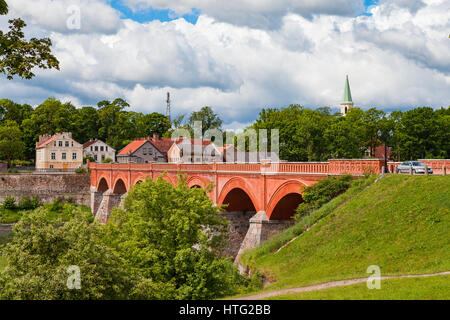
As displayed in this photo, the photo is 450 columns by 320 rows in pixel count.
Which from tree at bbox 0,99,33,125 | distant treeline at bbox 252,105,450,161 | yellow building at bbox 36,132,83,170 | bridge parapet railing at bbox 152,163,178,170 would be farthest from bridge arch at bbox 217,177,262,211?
tree at bbox 0,99,33,125

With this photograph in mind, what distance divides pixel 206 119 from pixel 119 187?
50.6m

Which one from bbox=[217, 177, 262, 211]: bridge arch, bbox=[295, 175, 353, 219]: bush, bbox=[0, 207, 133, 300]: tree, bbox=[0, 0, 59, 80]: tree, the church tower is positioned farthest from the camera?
the church tower

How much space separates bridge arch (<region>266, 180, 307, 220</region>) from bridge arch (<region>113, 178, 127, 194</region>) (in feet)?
119

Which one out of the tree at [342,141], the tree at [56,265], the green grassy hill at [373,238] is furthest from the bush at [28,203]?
the tree at [56,265]

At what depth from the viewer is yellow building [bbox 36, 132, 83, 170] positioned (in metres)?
84.8

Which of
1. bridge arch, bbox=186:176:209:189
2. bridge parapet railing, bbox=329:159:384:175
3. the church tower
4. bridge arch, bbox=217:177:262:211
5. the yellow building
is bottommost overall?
bridge arch, bbox=217:177:262:211

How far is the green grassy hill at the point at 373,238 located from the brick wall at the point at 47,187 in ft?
177

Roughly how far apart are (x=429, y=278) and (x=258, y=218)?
17.5 m

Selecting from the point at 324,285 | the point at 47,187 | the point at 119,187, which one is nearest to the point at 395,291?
the point at 324,285

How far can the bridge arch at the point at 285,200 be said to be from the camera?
92.1 feet

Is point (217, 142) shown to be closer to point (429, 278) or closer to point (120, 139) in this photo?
point (120, 139)

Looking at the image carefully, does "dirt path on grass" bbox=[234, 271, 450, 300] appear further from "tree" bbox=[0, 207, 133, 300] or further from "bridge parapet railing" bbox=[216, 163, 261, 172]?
"bridge parapet railing" bbox=[216, 163, 261, 172]

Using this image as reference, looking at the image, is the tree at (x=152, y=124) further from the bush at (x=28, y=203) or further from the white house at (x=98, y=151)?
the bush at (x=28, y=203)
